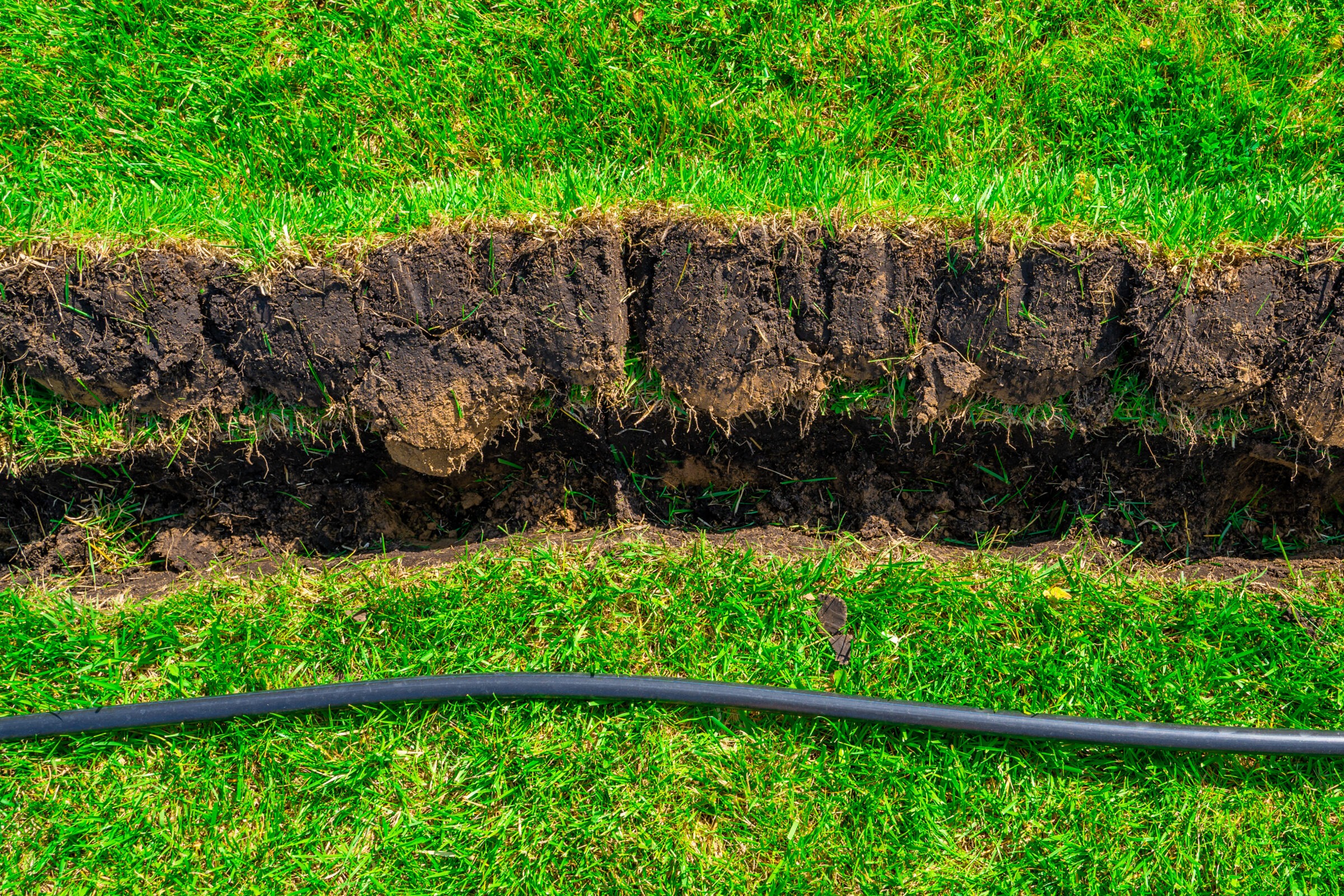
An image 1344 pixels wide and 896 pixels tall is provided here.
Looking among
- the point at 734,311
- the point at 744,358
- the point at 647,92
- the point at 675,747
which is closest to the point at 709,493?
the point at 744,358

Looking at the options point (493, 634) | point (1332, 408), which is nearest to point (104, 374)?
point (493, 634)

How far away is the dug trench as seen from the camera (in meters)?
2.09

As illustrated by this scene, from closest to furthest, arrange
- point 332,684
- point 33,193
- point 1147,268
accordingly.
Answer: point 1147,268, point 332,684, point 33,193

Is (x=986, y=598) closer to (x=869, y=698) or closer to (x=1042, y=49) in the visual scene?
(x=869, y=698)

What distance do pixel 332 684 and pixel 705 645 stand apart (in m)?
1.13

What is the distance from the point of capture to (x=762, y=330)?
2.12 m

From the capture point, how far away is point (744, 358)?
84.3 inches

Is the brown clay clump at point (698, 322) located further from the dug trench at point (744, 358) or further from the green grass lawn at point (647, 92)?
the green grass lawn at point (647, 92)

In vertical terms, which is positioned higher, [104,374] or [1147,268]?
[1147,268]

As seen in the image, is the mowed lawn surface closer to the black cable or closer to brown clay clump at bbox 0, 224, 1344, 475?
the black cable

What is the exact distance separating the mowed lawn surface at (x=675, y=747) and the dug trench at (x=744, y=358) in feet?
0.90

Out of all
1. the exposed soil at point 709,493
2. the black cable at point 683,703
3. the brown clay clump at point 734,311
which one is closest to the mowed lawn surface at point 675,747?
the black cable at point 683,703

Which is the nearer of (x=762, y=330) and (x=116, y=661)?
(x=762, y=330)

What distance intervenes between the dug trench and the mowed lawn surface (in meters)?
0.27
